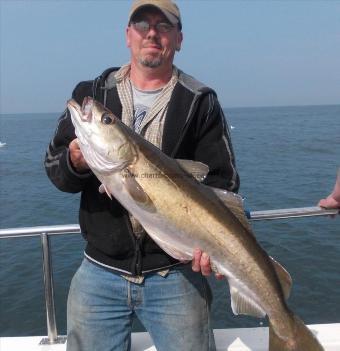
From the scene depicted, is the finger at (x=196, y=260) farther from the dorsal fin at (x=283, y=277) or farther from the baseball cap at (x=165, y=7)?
the baseball cap at (x=165, y=7)

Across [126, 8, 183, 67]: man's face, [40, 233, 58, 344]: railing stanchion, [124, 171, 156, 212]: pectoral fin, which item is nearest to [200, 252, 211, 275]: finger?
[124, 171, 156, 212]: pectoral fin

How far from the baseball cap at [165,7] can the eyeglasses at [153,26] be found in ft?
0.16

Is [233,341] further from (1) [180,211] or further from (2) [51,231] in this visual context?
(2) [51,231]

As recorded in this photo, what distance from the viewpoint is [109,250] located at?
10.6ft

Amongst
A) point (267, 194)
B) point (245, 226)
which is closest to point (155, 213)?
point (245, 226)

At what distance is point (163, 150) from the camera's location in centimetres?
331

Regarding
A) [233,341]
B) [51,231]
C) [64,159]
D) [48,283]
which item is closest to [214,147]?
[64,159]

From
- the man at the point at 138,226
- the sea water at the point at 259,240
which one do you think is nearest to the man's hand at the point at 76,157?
the man at the point at 138,226

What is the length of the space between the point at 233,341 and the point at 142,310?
1.13 meters

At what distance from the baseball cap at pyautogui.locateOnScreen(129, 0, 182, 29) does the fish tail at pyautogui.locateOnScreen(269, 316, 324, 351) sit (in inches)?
93.1

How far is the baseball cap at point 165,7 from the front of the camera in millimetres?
3291

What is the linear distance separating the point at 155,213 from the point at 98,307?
0.88m

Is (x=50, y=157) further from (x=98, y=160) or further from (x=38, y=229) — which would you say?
(x=38, y=229)

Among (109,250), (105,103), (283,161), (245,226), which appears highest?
(105,103)
